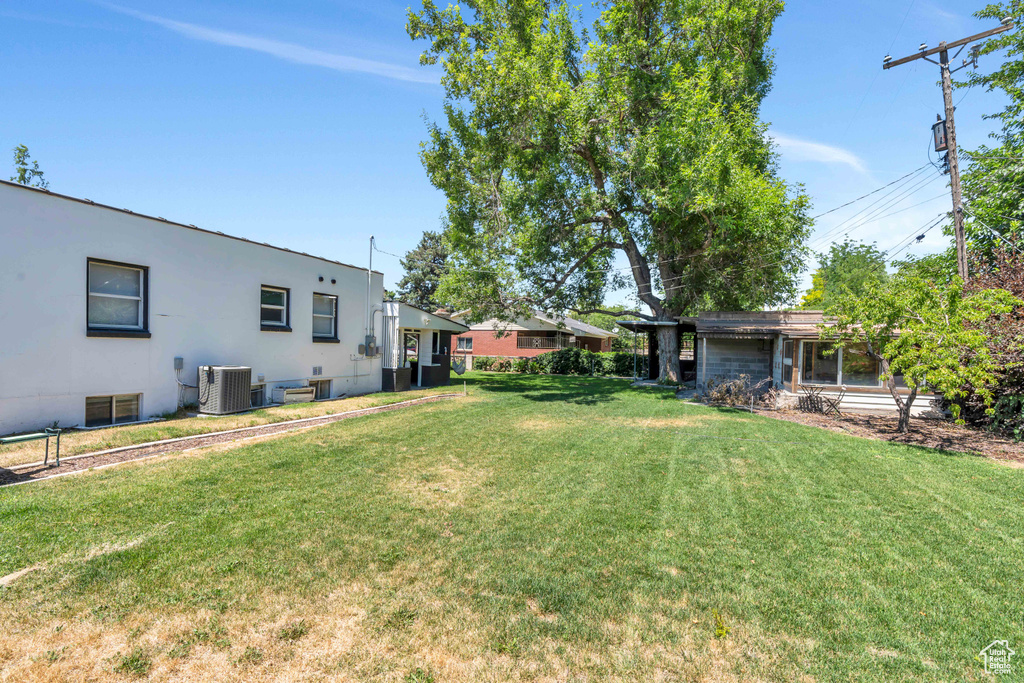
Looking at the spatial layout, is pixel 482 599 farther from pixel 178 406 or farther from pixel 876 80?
pixel 876 80

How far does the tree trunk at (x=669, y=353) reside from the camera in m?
23.3

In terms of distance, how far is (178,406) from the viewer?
10539 millimetres

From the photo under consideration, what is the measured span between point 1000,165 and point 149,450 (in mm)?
24546

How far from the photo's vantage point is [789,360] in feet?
54.3

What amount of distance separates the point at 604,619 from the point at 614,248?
2154 centimetres

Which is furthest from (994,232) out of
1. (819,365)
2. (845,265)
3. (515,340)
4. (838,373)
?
(845,265)

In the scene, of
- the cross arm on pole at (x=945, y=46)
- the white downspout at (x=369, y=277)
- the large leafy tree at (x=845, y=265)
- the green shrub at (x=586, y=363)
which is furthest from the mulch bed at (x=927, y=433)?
the large leafy tree at (x=845, y=265)

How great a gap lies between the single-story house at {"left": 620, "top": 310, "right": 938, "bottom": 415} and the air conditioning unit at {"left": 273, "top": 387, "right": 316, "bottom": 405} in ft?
46.6

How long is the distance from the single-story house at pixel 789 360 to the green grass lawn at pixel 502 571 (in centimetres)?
851

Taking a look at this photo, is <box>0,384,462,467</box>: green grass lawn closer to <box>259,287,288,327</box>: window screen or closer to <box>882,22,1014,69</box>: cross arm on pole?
<box>259,287,288,327</box>: window screen

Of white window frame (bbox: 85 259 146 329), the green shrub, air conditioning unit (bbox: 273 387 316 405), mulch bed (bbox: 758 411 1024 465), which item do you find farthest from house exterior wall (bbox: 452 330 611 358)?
white window frame (bbox: 85 259 146 329)

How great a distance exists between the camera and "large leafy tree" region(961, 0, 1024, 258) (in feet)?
48.0

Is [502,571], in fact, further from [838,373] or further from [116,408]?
[838,373]

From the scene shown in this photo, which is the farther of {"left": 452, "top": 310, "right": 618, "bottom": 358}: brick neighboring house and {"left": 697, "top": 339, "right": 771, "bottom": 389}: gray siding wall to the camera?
{"left": 452, "top": 310, "right": 618, "bottom": 358}: brick neighboring house
